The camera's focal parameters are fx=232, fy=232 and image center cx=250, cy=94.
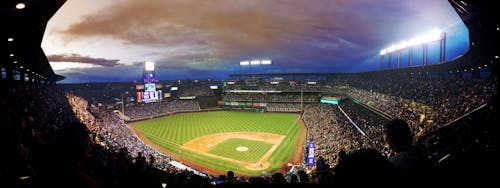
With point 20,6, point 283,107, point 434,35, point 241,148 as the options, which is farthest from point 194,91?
point 20,6

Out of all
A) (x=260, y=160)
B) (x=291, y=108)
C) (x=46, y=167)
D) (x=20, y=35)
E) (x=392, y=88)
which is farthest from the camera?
(x=291, y=108)


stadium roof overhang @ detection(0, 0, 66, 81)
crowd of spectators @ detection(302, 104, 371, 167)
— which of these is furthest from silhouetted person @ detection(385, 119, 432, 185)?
crowd of spectators @ detection(302, 104, 371, 167)

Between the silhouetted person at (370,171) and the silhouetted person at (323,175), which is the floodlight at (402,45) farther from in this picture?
the silhouetted person at (370,171)

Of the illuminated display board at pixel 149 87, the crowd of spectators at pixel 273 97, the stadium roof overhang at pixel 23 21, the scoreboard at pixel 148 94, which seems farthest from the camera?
the crowd of spectators at pixel 273 97

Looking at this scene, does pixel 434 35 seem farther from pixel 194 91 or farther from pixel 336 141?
pixel 194 91

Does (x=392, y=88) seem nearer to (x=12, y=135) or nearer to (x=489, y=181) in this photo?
(x=489, y=181)

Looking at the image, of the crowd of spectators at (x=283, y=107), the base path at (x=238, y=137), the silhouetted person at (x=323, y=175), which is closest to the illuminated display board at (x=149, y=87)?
the crowd of spectators at (x=283, y=107)

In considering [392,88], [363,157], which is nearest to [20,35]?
[363,157]
